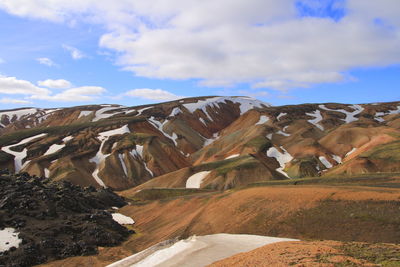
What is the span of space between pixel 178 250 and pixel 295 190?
15425mm

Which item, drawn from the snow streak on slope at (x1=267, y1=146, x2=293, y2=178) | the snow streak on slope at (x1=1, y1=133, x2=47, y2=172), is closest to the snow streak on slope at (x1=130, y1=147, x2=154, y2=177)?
the snow streak on slope at (x1=1, y1=133, x2=47, y2=172)

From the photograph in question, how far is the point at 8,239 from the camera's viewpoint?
33.0 meters

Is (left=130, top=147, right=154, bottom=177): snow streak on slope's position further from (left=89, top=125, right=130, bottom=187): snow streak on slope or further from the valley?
(left=89, top=125, right=130, bottom=187): snow streak on slope

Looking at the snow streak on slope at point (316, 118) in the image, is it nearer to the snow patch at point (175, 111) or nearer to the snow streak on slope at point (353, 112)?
the snow streak on slope at point (353, 112)

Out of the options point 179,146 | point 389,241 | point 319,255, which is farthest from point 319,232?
point 179,146

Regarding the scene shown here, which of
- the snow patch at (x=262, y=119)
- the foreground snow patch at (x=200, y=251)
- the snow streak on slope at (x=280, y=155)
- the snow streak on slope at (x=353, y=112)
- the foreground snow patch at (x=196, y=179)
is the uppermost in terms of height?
the snow streak on slope at (x=353, y=112)

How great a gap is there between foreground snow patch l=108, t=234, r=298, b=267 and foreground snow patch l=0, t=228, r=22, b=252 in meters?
11.9

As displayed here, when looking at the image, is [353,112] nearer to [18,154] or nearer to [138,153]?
[138,153]

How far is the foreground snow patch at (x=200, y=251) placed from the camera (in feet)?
77.7

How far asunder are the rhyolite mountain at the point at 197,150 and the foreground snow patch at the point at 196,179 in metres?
0.29

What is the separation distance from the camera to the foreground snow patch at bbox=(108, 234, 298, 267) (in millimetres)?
23672

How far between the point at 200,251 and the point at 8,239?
20.0 meters

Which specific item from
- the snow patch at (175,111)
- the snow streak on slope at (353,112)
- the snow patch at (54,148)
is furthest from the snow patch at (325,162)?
the snow patch at (175,111)

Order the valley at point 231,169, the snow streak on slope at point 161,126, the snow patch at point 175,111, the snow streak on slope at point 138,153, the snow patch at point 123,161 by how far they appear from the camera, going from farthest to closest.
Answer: the snow patch at point 175,111
the snow streak on slope at point 161,126
the snow streak on slope at point 138,153
the snow patch at point 123,161
the valley at point 231,169
